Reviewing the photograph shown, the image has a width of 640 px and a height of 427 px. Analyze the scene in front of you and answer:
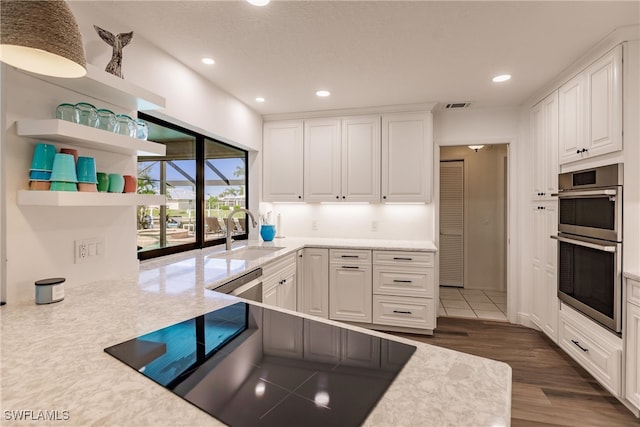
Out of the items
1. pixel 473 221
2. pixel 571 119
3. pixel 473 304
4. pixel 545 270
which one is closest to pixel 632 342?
pixel 545 270

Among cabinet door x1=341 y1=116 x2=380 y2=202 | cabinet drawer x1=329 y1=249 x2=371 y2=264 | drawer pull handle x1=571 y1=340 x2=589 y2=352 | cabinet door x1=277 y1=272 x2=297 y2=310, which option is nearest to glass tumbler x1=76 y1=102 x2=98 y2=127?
cabinet door x1=277 y1=272 x2=297 y2=310

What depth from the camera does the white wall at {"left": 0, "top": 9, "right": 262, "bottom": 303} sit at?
140cm

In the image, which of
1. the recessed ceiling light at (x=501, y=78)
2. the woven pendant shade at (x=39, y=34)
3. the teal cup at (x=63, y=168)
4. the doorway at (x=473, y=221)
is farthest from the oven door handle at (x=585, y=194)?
the teal cup at (x=63, y=168)

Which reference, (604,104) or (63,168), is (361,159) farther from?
(63,168)

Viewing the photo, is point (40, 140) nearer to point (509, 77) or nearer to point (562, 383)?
point (509, 77)

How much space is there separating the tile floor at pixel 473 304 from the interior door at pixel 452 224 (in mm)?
244

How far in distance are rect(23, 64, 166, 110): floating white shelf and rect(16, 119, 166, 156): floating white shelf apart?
9.3 inches

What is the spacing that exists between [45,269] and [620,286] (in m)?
3.25

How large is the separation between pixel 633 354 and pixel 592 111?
1.62 m

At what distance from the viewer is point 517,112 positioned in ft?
11.7

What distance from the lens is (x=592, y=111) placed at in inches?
91.0

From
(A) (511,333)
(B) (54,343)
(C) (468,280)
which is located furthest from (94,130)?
(C) (468,280)

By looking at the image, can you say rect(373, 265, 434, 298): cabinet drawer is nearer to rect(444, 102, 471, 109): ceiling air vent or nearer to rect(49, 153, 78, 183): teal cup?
rect(444, 102, 471, 109): ceiling air vent

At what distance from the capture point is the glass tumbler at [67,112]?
59.9 inches
